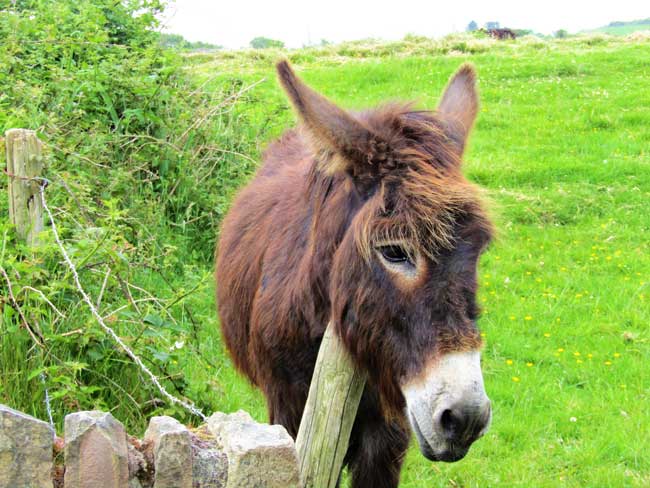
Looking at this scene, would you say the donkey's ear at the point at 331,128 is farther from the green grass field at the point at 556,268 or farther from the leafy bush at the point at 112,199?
the leafy bush at the point at 112,199

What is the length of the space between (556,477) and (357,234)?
293 cm

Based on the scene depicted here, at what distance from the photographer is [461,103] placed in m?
3.61

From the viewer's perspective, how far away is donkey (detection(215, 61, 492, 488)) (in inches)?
95.7

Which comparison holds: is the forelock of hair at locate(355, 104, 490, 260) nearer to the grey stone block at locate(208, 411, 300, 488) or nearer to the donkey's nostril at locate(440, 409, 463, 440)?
the donkey's nostril at locate(440, 409, 463, 440)

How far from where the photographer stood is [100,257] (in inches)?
164

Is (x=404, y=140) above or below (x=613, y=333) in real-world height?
above

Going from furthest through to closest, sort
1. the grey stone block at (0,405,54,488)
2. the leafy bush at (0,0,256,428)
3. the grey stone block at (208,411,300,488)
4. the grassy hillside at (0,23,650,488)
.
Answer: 1. the grassy hillside at (0,23,650,488)
2. the leafy bush at (0,0,256,428)
3. the grey stone block at (208,411,300,488)
4. the grey stone block at (0,405,54,488)

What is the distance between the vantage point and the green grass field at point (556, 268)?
197 inches

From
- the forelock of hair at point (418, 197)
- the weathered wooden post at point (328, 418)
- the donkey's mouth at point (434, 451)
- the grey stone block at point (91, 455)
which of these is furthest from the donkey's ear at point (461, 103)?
the grey stone block at point (91, 455)

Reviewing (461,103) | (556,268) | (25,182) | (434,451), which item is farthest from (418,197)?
(556,268)

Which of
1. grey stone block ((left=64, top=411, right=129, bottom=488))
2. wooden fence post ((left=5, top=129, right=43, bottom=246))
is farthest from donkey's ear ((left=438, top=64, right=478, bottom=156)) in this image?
wooden fence post ((left=5, top=129, right=43, bottom=246))

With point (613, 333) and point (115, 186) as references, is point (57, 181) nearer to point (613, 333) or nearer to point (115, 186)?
point (115, 186)

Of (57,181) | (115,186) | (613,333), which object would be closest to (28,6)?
(115,186)

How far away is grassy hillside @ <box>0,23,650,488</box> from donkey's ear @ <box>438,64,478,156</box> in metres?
0.44
